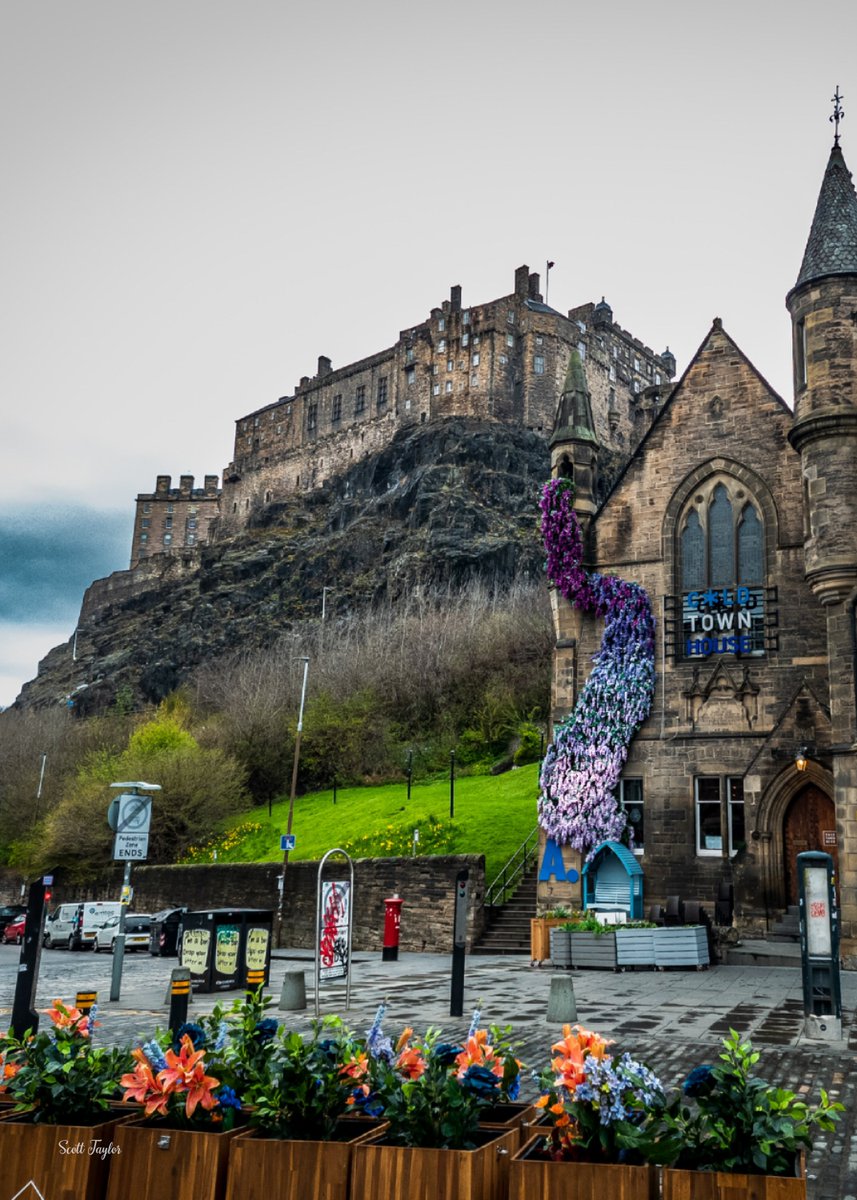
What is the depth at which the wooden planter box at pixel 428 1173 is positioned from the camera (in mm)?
4344

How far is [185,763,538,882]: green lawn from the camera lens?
109 feet

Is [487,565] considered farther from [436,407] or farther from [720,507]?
[720,507]

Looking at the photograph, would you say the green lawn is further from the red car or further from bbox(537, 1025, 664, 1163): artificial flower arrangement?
bbox(537, 1025, 664, 1163): artificial flower arrangement

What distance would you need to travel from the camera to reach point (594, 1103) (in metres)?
4.42

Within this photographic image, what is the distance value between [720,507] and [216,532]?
10604 centimetres

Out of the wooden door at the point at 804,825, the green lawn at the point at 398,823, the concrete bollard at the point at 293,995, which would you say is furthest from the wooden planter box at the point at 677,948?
the green lawn at the point at 398,823

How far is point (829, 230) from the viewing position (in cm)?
2527

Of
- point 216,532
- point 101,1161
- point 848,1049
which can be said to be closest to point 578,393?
point 848,1049

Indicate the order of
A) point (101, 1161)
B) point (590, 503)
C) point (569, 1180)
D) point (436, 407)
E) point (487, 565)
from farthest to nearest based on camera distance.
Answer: point (436, 407) < point (487, 565) < point (590, 503) < point (101, 1161) < point (569, 1180)

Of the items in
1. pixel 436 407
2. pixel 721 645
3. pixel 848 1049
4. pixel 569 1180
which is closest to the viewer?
pixel 569 1180

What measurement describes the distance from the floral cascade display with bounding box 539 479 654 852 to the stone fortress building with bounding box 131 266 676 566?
67.8m

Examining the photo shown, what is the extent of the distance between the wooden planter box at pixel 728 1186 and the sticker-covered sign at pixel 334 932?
1204cm

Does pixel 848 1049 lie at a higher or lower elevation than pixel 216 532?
lower

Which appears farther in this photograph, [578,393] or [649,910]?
[578,393]
